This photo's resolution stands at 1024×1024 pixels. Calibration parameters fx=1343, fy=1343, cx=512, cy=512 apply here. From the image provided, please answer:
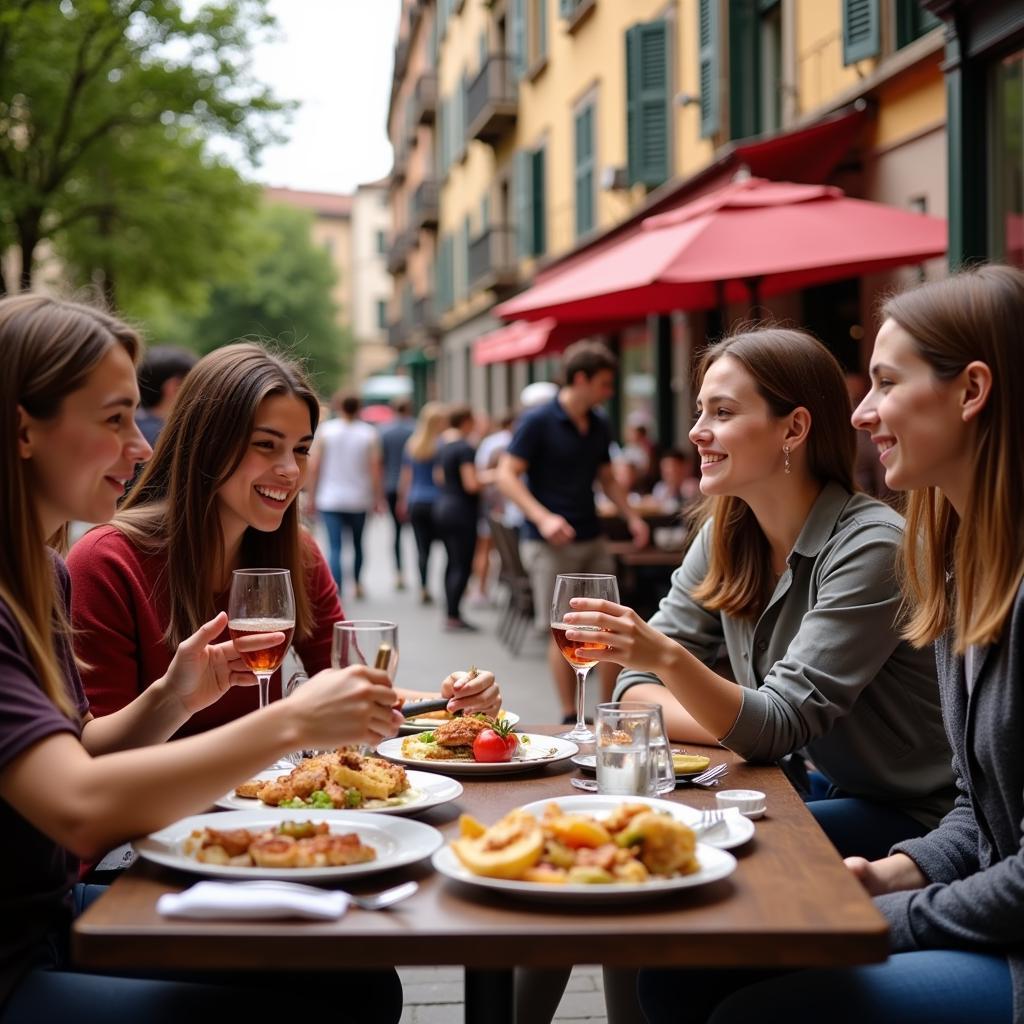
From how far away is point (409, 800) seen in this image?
2449 mm

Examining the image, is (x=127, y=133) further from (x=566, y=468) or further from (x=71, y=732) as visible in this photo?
(x=71, y=732)

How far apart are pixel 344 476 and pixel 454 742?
10803 mm

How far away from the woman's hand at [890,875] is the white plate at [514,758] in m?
0.65

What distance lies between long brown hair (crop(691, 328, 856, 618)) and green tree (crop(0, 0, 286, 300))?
54.8ft

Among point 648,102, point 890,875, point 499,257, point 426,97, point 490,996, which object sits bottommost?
point 490,996

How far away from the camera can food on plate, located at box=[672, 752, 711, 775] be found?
271cm

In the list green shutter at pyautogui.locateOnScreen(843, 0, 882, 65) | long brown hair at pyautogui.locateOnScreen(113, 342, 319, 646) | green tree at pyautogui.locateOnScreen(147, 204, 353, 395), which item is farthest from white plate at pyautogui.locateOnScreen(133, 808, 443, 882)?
green tree at pyautogui.locateOnScreen(147, 204, 353, 395)

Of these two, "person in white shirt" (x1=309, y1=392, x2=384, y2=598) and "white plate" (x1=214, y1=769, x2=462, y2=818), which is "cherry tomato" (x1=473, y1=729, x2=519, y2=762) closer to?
"white plate" (x1=214, y1=769, x2=462, y2=818)

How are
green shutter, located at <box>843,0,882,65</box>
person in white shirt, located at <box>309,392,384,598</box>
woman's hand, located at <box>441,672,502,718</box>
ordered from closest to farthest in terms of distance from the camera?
woman's hand, located at <box>441,672,502,718</box> < green shutter, located at <box>843,0,882,65</box> < person in white shirt, located at <box>309,392,384,598</box>

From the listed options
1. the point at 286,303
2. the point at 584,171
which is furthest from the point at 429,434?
the point at 286,303

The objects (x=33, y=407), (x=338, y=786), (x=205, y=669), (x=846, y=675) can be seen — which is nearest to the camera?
(x=33, y=407)

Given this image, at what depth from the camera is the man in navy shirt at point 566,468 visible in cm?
804

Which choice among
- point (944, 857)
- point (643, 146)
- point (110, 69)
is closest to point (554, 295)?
point (944, 857)

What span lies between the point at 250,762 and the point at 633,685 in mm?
1439
